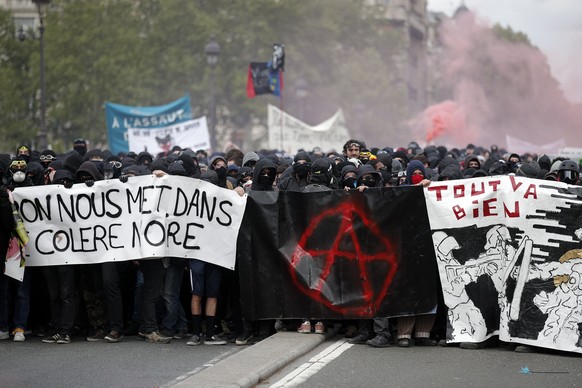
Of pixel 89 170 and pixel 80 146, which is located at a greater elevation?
pixel 80 146

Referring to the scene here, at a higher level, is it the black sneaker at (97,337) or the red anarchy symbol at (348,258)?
the red anarchy symbol at (348,258)

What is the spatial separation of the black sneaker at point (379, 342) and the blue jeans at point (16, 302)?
3.41 meters

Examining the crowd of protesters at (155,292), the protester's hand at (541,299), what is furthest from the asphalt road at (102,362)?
the protester's hand at (541,299)

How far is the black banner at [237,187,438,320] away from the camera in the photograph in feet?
38.8

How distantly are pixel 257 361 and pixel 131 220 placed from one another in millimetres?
2615

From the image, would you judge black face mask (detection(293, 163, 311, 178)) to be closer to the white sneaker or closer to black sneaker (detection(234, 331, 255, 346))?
black sneaker (detection(234, 331, 255, 346))

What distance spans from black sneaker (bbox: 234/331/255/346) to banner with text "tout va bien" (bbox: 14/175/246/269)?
67 centimetres

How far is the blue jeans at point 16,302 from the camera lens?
1213cm

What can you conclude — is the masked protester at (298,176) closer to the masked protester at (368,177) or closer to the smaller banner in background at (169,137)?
the masked protester at (368,177)

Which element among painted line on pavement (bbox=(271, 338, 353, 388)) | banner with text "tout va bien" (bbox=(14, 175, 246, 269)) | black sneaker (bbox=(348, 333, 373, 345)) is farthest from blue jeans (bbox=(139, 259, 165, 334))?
black sneaker (bbox=(348, 333, 373, 345))

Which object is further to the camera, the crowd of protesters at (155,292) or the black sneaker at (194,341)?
A: the crowd of protesters at (155,292)

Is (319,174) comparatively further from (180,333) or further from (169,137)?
(169,137)

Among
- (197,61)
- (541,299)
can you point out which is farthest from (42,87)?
(197,61)

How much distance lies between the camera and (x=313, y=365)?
1045 centimetres
